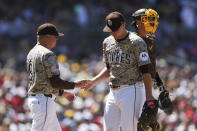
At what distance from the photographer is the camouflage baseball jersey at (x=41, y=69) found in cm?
721

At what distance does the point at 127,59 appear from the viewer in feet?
23.5

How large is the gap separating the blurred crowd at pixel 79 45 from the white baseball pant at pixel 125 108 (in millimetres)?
5320

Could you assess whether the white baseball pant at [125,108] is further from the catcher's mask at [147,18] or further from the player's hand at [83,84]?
the catcher's mask at [147,18]

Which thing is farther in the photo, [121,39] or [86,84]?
[86,84]

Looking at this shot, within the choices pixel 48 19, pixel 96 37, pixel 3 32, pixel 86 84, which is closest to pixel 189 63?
pixel 96 37

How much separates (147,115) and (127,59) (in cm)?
75

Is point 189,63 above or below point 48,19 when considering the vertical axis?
below

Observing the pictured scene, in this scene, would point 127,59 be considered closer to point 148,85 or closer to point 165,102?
point 148,85

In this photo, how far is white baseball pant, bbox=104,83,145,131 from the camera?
7172 mm

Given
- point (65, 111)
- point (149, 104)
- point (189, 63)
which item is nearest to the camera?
point (149, 104)

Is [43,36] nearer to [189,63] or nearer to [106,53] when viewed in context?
[106,53]

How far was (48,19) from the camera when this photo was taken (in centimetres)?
2008

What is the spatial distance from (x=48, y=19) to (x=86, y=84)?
1243cm

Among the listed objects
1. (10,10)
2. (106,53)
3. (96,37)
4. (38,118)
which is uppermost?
(10,10)
